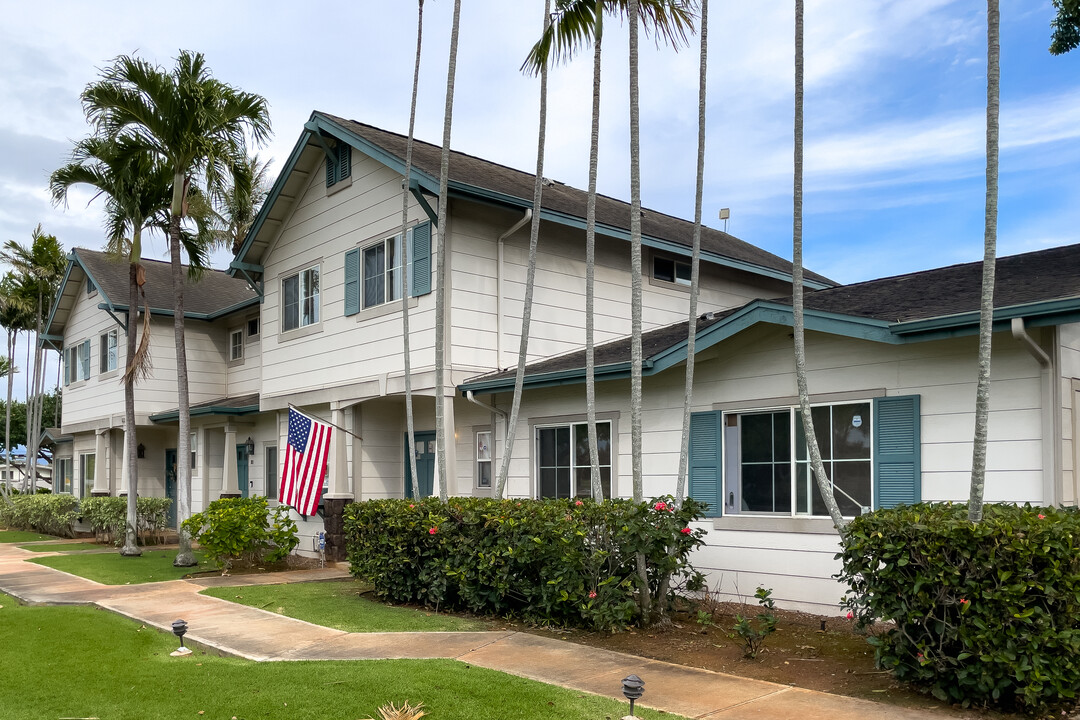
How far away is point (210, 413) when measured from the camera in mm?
20547

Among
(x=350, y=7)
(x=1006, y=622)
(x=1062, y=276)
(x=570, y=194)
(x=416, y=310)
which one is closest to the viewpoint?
(x=1006, y=622)

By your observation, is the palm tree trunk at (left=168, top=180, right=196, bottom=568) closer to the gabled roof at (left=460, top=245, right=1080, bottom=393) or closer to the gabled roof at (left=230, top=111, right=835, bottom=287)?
the gabled roof at (left=230, top=111, right=835, bottom=287)

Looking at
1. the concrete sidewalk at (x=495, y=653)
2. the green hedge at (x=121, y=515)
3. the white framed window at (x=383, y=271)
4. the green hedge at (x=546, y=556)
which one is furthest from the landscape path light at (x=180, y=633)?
the green hedge at (x=121, y=515)

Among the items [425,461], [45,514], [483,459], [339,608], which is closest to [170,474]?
[45,514]

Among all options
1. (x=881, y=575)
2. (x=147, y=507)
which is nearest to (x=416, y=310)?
(x=881, y=575)

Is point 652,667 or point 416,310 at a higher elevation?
point 416,310

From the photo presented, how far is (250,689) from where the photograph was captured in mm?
7035

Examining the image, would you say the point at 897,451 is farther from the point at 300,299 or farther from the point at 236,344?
the point at 236,344

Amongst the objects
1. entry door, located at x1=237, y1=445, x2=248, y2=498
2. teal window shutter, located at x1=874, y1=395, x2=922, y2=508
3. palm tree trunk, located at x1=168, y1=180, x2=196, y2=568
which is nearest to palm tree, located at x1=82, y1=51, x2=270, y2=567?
palm tree trunk, located at x1=168, y1=180, x2=196, y2=568

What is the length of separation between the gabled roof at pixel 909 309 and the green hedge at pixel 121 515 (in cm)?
1278

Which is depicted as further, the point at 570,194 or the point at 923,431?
the point at 570,194

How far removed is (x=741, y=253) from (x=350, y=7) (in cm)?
987

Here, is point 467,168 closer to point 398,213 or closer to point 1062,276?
point 398,213

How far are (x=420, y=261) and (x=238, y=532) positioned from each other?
18.6ft
